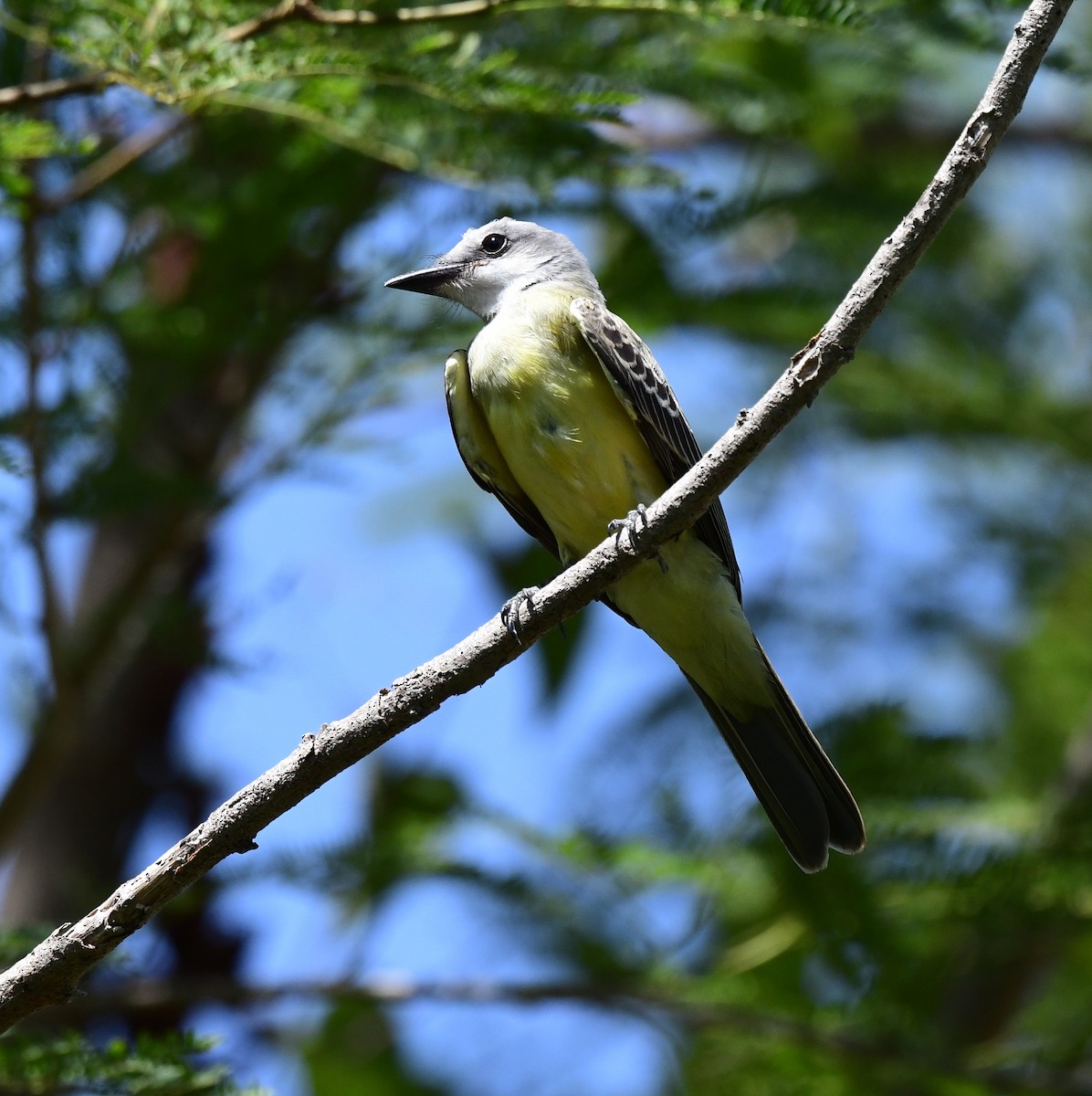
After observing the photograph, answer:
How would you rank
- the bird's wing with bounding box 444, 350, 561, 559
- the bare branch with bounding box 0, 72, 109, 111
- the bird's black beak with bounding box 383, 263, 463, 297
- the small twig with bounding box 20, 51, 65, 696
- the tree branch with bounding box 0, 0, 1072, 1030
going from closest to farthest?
the tree branch with bounding box 0, 0, 1072, 1030 < the bare branch with bounding box 0, 72, 109, 111 < the small twig with bounding box 20, 51, 65, 696 < the bird's wing with bounding box 444, 350, 561, 559 < the bird's black beak with bounding box 383, 263, 463, 297

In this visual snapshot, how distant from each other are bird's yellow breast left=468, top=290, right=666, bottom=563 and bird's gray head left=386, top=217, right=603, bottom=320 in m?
0.53

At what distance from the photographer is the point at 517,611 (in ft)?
11.5

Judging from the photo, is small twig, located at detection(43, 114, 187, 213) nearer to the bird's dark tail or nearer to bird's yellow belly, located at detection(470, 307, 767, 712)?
bird's yellow belly, located at detection(470, 307, 767, 712)

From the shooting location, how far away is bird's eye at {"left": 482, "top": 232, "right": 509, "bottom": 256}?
19.5 feet

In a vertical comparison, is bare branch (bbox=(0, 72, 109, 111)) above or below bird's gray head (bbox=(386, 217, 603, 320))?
above

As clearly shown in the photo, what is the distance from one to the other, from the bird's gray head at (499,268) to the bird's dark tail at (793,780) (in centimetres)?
175

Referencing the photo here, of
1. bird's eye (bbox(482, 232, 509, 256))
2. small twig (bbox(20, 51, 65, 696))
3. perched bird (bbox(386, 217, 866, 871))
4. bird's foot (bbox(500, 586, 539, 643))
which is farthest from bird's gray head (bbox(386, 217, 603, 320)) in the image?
bird's foot (bbox(500, 586, 539, 643))

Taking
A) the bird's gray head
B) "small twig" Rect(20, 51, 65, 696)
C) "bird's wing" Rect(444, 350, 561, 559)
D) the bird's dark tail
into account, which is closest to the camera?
the bird's dark tail

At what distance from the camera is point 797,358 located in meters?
3.11

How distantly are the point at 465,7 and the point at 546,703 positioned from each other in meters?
3.75

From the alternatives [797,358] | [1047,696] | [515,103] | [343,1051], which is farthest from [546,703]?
[797,358]

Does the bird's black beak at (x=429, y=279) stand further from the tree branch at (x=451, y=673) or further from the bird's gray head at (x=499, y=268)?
the tree branch at (x=451, y=673)

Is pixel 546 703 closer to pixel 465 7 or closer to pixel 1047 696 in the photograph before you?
pixel 1047 696

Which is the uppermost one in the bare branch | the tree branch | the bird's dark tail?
the bare branch
